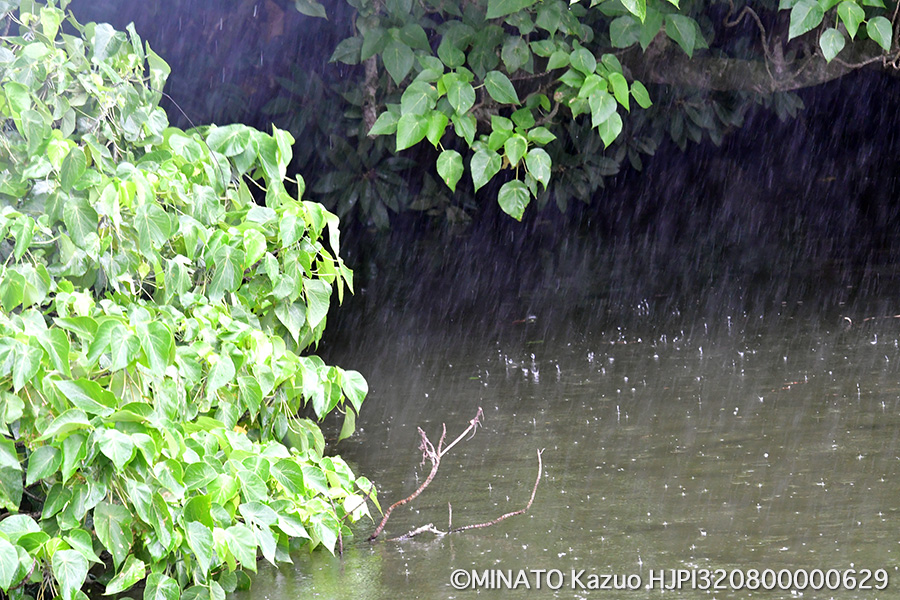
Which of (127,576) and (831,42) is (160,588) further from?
(831,42)

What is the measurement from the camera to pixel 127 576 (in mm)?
2342

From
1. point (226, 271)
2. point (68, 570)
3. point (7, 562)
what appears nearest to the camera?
point (7, 562)

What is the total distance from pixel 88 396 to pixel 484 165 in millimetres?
2341

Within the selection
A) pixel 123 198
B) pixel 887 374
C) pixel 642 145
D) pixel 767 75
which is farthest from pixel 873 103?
pixel 123 198

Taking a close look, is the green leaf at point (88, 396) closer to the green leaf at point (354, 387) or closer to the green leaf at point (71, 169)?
the green leaf at point (71, 169)

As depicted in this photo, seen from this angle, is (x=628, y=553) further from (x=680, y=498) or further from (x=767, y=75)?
(x=767, y=75)

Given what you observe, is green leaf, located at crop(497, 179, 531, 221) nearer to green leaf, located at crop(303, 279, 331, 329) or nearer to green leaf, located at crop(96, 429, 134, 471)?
green leaf, located at crop(303, 279, 331, 329)

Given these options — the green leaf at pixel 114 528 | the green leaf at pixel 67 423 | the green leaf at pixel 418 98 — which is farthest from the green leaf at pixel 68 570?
the green leaf at pixel 418 98

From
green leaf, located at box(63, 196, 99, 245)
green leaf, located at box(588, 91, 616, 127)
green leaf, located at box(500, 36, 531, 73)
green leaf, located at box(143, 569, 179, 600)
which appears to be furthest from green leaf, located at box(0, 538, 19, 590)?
green leaf, located at box(500, 36, 531, 73)

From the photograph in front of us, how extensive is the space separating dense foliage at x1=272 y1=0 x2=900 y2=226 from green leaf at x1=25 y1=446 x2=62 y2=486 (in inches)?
85.8

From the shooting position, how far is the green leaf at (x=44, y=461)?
2.16 metres

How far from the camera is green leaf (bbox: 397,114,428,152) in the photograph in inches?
159

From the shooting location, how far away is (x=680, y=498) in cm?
300

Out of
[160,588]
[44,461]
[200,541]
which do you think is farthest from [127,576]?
[44,461]
